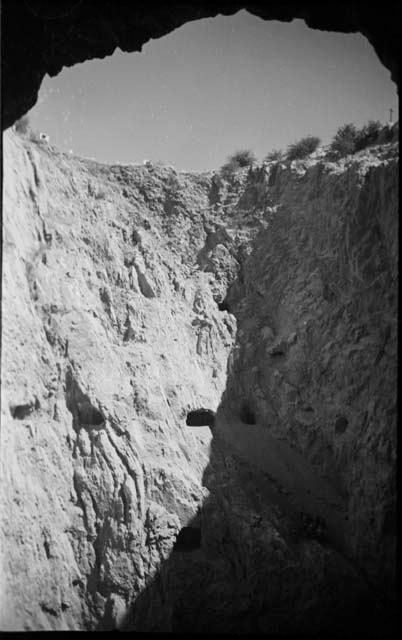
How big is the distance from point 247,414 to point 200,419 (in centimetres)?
113

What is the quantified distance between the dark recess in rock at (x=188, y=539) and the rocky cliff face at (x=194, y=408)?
48mm

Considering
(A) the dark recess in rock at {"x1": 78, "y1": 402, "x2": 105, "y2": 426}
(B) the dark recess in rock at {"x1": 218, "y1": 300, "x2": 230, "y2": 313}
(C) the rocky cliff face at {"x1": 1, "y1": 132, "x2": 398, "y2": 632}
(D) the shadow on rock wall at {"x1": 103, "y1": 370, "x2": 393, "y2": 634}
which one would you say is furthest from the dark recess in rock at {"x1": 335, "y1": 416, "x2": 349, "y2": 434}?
(A) the dark recess in rock at {"x1": 78, "y1": 402, "x2": 105, "y2": 426}

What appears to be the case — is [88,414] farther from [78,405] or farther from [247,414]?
[247,414]

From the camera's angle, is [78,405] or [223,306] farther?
[223,306]

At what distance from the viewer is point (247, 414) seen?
1291 cm

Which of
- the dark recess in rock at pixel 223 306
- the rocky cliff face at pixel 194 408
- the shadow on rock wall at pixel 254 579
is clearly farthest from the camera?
the dark recess in rock at pixel 223 306

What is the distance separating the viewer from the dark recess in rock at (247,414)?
1284cm

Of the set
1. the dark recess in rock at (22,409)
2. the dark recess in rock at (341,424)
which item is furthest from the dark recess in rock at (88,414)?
the dark recess in rock at (341,424)

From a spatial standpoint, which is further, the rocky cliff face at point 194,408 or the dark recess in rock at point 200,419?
the dark recess in rock at point 200,419

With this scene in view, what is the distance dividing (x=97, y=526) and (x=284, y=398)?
487 cm

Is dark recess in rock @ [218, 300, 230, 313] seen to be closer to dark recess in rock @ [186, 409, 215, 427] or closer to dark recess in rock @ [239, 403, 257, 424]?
dark recess in rock @ [239, 403, 257, 424]

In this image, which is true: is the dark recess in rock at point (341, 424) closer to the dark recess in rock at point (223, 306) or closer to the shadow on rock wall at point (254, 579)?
the shadow on rock wall at point (254, 579)

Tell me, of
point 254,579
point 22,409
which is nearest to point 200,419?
point 254,579

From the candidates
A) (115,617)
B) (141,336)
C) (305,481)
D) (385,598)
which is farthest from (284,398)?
(115,617)
